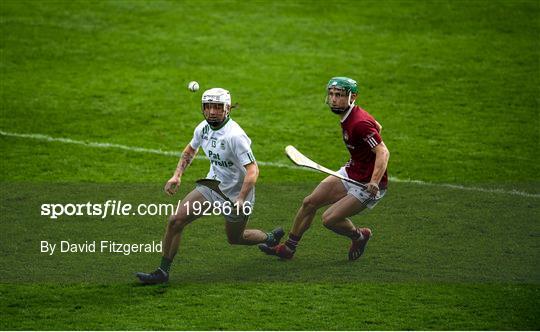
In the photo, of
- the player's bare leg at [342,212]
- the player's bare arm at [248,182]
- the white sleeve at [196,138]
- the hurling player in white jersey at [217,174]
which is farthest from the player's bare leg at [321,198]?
the white sleeve at [196,138]

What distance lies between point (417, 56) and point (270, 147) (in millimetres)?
5370

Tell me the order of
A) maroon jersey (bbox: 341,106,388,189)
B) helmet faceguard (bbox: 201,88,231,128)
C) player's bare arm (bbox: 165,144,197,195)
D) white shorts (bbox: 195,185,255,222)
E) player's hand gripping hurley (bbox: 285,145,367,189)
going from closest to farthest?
helmet faceguard (bbox: 201,88,231,128)
player's bare arm (bbox: 165,144,197,195)
white shorts (bbox: 195,185,255,222)
maroon jersey (bbox: 341,106,388,189)
player's hand gripping hurley (bbox: 285,145,367,189)

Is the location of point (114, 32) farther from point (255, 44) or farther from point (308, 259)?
point (308, 259)

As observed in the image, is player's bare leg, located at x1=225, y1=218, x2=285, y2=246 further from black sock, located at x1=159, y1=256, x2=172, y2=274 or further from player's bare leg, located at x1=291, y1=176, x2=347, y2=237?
black sock, located at x1=159, y1=256, x2=172, y2=274

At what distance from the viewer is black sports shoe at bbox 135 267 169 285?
1159cm

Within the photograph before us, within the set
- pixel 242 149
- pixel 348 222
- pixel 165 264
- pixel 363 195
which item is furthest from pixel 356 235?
pixel 165 264

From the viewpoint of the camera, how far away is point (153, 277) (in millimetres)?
11602

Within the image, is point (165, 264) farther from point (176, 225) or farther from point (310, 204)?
point (310, 204)

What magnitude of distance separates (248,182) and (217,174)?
691mm

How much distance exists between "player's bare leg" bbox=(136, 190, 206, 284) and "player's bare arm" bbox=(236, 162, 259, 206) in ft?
1.83

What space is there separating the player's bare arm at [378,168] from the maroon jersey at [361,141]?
3.3 inches

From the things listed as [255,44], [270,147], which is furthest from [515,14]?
[270,147]

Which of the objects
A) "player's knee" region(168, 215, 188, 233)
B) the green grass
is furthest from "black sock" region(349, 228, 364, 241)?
"player's knee" region(168, 215, 188, 233)

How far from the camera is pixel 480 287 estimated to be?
1157cm
